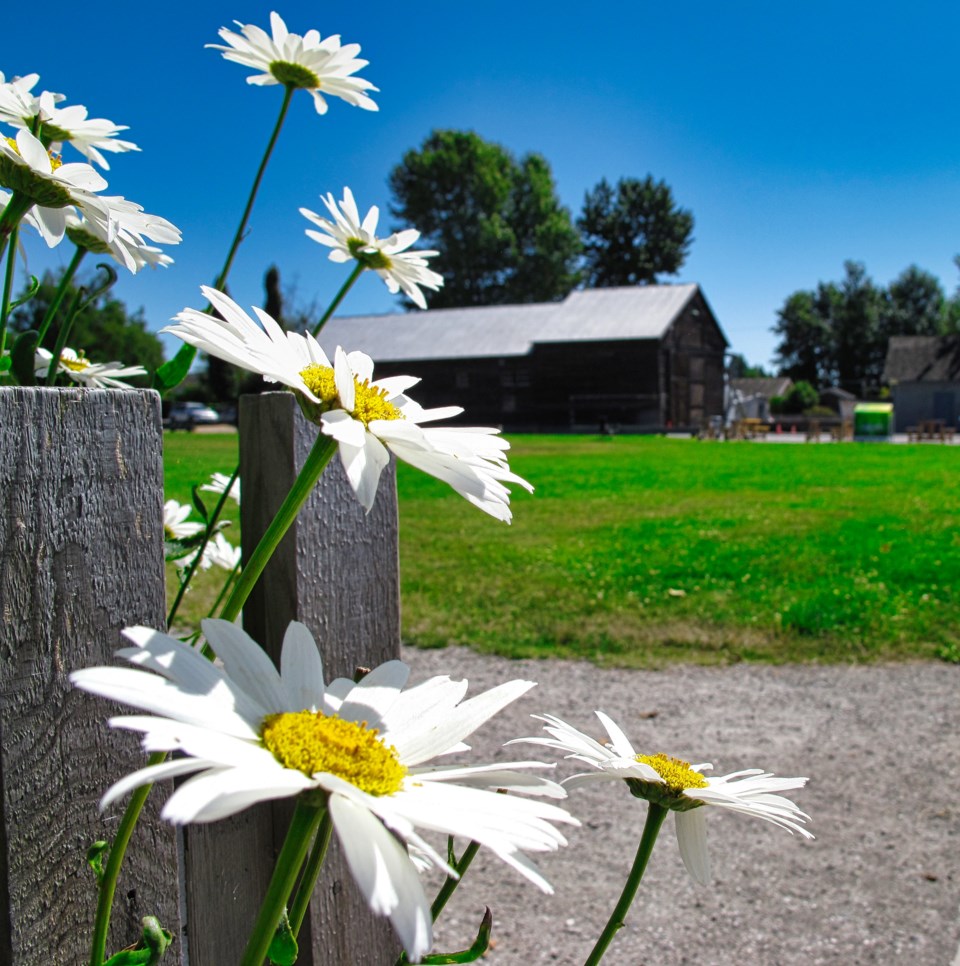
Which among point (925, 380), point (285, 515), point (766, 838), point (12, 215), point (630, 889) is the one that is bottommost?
point (766, 838)

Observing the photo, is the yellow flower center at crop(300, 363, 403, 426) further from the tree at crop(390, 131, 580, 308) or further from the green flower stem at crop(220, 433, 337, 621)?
the tree at crop(390, 131, 580, 308)

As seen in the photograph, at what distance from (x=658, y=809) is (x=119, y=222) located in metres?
0.71

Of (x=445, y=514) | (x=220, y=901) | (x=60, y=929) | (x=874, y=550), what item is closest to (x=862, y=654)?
(x=874, y=550)

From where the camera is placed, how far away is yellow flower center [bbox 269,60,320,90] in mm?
1188

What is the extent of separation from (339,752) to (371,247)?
3.04 ft

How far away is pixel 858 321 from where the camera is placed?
62281 millimetres

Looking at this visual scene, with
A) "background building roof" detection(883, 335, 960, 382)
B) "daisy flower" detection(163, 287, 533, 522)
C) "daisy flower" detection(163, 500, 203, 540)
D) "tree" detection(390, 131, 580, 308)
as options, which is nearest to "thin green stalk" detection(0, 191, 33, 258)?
"daisy flower" detection(163, 287, 533, 522)

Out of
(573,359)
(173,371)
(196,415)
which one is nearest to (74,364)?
(173,371)

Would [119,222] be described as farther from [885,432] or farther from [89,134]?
[885,432]

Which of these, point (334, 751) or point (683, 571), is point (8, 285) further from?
point (683, 571)

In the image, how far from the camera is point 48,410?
34.7 inches

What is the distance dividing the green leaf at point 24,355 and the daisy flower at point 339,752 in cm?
→ 57

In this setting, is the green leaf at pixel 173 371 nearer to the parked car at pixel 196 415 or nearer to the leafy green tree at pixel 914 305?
the parked car at pixel 196 415

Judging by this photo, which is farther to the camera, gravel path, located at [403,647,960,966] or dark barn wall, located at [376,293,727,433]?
dark barn wall, located at [376,293,727,433]
